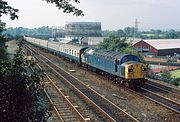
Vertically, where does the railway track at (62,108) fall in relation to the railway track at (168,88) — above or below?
above

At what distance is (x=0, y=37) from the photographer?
456 inches

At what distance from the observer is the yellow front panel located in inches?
1105

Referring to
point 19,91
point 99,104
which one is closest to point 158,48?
point 99,104

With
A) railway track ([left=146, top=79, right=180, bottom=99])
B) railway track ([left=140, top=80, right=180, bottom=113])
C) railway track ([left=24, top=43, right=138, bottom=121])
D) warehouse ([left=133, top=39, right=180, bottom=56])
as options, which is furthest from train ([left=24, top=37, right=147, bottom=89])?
warehouse ([left=133, top=39, right=180, bottom=56])

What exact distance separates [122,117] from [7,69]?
11385 mm

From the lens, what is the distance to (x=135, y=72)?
28.4 meters

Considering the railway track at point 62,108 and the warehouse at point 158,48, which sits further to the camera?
the warehouse at point 158,48

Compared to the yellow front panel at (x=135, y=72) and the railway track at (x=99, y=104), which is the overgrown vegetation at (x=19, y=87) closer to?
the railway track at (x=99, y=104)

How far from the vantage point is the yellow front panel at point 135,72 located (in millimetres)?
28062

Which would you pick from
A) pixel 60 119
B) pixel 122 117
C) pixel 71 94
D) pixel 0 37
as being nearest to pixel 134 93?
pixel 71 94

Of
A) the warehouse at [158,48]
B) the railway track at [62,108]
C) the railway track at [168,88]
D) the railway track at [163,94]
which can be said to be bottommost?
the warehouse at [158,48]

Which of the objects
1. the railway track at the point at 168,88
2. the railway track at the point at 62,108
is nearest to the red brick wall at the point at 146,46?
the railway track at the point at 168,88

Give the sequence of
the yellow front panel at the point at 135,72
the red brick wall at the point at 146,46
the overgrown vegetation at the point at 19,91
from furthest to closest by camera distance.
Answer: the red brick wall at the point at 146,46
the yellow front panel at the point at 135,72
the overgrown vegetation at the point at 19,91

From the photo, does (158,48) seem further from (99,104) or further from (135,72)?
(99,104)
